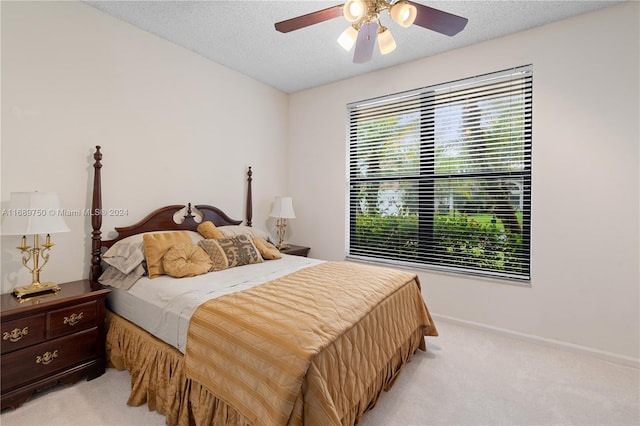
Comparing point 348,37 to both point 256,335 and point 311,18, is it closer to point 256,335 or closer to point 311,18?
point 311,18

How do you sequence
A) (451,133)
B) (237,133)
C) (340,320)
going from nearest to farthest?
(340,320) < (451,133) < (237,133)

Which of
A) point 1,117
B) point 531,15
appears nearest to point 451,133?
point 531,15

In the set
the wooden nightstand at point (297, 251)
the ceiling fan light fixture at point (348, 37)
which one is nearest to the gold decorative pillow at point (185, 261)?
the wooden nightstand at point (297, 251)

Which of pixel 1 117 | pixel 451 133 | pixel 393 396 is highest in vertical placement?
pixel 451 133

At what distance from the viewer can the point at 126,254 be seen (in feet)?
7.42

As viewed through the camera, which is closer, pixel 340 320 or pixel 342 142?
pixel 340 320

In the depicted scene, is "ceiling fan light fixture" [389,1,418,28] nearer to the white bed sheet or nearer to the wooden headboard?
the white bed sheet

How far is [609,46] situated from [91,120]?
13.5 feet

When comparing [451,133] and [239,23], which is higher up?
[239,23]

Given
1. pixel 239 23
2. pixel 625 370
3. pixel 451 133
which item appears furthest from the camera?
pixel 451 133

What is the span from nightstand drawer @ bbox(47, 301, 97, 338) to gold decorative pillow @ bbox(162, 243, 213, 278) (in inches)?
20.5

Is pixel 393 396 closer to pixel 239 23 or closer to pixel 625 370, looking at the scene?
pixel 625 370

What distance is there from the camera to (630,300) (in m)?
2.30

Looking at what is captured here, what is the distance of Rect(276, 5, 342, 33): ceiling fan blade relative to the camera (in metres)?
1.78
